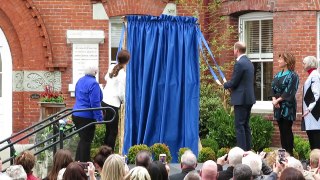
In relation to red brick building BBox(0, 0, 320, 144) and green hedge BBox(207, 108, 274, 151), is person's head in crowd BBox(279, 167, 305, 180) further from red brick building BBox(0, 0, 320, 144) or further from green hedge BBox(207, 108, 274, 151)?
red brick building BBox(0, 0, 320, 144)

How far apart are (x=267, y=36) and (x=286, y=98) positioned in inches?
188

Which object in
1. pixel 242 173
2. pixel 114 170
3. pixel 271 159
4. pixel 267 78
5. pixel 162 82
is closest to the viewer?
pixel 242 173

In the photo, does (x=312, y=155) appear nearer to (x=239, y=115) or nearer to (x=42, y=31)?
(x=239, y=115)

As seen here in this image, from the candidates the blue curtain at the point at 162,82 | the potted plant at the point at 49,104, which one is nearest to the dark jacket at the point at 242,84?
the blue curtain at the point at 162,82

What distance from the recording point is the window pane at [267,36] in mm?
18750

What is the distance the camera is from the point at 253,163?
1032cm

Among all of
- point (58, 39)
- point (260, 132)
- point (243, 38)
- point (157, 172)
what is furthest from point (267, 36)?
point (157, 172)

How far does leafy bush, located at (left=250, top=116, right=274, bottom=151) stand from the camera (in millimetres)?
17453

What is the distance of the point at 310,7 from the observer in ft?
58.4

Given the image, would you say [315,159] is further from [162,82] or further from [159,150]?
[162,82]

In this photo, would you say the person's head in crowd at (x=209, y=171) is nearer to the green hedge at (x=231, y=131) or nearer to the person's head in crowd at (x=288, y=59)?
the person's head in crowd at (x=288, y=59)

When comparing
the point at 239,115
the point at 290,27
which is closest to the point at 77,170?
the point at 239,115

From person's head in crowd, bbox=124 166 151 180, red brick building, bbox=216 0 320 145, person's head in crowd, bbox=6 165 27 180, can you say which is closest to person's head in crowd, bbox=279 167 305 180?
person's head in crowd, bbox=124 166 151 180

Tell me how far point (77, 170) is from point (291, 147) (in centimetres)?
572
